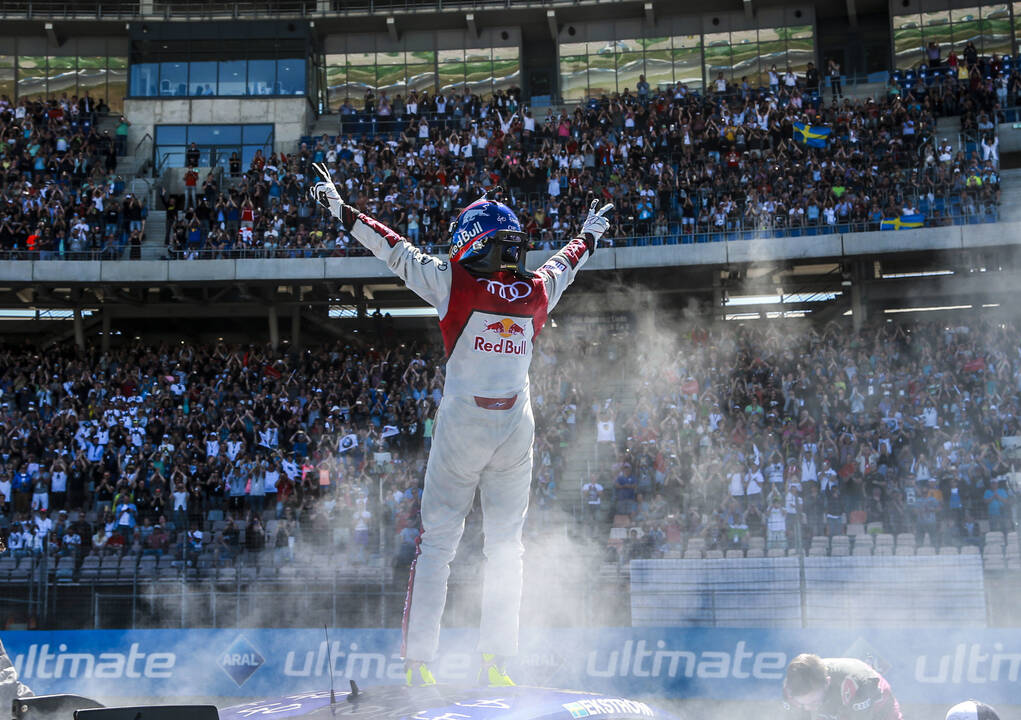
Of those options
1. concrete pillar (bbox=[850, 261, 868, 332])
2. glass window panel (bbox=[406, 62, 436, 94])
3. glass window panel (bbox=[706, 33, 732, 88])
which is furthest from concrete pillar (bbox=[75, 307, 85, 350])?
glass window panel (bbox=[706, 33, 732, 88])

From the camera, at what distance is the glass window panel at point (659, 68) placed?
38.4 meters

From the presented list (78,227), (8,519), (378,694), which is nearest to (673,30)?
(78,227)

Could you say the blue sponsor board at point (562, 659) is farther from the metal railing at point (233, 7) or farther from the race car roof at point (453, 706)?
the metal railing at point (233, 7)

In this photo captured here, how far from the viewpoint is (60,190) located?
3031cm

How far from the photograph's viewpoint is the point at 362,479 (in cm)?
2009

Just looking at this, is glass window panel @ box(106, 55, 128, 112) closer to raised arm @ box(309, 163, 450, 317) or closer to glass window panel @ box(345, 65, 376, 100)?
glass window panel @ box(345, 65, 376, 100)

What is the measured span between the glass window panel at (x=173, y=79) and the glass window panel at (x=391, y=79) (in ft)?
22.1

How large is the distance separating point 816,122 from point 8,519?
72.9 feet

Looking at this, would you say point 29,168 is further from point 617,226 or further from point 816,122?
point 816,122

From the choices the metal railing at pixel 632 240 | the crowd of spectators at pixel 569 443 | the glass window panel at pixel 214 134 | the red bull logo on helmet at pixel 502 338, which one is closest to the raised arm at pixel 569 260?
the red bull logo on helmet at pixel 502 338

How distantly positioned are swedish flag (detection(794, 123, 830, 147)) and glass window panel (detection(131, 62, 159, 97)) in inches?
834

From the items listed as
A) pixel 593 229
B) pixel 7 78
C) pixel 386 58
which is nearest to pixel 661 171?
pixel 386 58

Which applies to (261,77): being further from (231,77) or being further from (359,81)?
(359,81)

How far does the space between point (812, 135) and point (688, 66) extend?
32.5 feet
